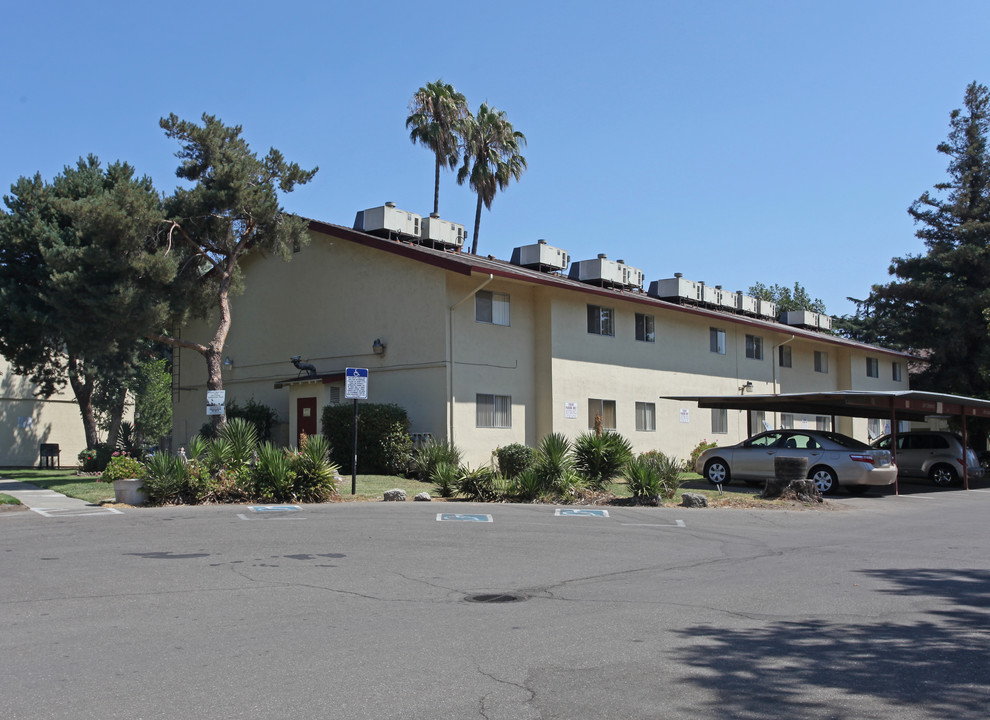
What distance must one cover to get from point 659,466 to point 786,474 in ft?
8.74

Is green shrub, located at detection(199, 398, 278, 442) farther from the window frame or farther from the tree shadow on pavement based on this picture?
the tree shadow on pavement

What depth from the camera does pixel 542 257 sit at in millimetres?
30266

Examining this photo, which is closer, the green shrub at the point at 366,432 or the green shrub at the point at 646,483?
the green shrub at the point at 646,483

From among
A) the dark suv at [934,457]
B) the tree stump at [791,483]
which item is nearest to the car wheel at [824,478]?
the tree stump at [791,483]

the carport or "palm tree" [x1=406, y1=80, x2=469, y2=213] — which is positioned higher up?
"palm tree" [x1=406, y1=80, x2=469, y2=213]

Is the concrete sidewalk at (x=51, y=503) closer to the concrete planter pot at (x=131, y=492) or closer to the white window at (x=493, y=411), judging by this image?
the concrete planter pot at (x=131, y=492)

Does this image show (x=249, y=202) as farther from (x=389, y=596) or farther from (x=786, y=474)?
(x=389, y=596)

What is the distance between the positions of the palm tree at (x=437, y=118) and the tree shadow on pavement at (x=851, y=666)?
3610 cm

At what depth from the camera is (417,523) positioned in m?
13.7

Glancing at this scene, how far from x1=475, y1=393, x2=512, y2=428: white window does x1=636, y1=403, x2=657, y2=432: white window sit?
5.59 metres

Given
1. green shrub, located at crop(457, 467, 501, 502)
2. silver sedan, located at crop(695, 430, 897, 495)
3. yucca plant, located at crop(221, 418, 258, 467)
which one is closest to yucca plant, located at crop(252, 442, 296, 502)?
yucca plant, located at crop(221, 418, 258, 467)

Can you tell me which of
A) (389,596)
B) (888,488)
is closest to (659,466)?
(888,488)

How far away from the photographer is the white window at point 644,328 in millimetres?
29078

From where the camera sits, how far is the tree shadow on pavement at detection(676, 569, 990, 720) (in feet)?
16.9
